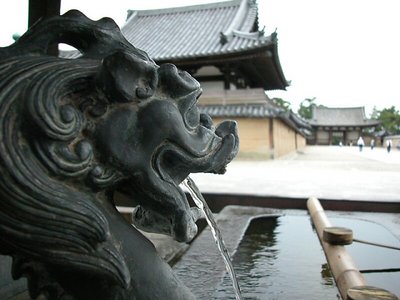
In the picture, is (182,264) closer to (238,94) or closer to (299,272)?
(299,272)

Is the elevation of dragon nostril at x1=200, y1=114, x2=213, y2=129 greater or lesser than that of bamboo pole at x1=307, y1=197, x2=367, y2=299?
greater

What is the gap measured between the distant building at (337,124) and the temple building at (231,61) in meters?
29.6

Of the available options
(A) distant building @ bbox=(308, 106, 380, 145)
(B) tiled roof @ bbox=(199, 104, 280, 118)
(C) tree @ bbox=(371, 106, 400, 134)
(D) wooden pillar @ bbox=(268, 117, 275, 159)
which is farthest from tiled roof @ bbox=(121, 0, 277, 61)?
(C) tree @ bbox=(371, 106, 400, 134)

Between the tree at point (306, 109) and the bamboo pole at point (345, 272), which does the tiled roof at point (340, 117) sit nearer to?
the tree at point (306, 109)

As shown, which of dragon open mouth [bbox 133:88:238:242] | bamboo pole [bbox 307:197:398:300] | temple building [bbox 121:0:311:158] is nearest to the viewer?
dragon open mouth [bbox 133:88:238:242]

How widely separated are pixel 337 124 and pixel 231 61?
3473 centimetres

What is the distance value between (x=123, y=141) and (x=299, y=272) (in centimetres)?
176

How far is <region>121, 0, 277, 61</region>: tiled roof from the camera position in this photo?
14.4m

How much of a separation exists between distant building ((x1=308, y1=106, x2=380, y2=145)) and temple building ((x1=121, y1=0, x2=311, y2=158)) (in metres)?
29.6

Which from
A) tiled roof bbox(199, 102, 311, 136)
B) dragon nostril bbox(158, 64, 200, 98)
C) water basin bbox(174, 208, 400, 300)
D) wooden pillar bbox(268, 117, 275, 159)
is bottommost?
wooden pillar bbox(268, 117, 275, 159)

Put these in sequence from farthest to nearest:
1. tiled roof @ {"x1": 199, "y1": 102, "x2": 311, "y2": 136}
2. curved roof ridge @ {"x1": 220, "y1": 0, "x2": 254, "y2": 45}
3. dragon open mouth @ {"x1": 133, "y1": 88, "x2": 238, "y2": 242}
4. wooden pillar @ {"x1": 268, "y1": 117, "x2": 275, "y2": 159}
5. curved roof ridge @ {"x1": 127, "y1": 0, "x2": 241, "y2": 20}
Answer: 1. curved roof ridge @ {"x1": 127, "y1": 0, "x2": 241, "y2": 20}
2. wooden pillar @ {"x1": 268, "y1": 117, "x2": 275, "y2": 159}
3. tiled roof @ {"x1": 199, "y1": 102, "x2": 311, "y2": 136}
4. curved roof ridge @ {"x1": 220, "y1": 0, "x2": 254, "y2": 45}
5. dragon open mouth @ {"x1": 133, "y1": 88, "x2": 238, "y2": 242}

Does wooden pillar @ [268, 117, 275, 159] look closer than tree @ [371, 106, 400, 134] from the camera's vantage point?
Yes

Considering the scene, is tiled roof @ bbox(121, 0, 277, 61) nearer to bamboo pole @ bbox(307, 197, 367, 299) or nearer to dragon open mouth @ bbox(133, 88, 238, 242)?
bamboo pole @ bbox(307, 197, 367, 299)

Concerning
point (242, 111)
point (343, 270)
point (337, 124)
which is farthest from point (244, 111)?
point (337, 124)
